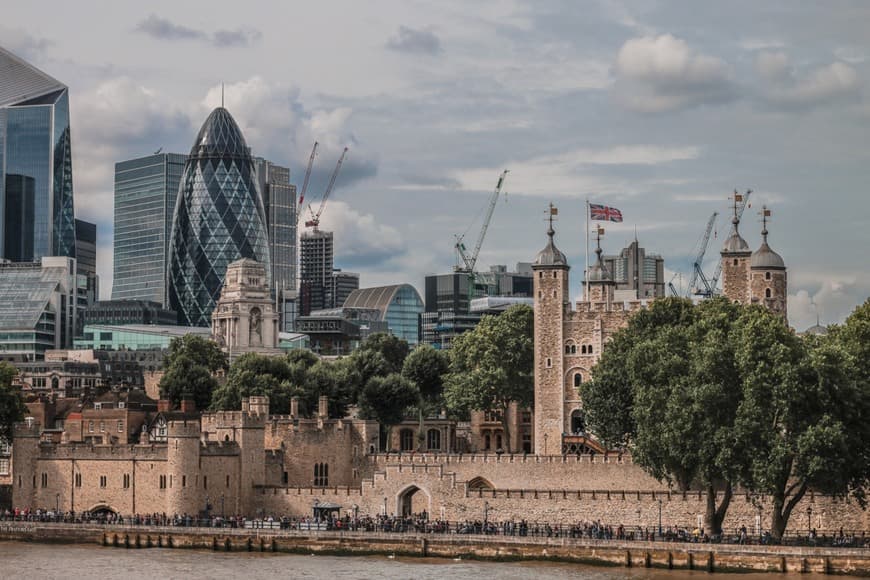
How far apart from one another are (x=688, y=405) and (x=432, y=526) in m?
14.6

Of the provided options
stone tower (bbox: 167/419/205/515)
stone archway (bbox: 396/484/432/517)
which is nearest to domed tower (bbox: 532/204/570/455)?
stone archway (bbox: 396/484/432/517)

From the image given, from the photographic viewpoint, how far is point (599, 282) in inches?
5084

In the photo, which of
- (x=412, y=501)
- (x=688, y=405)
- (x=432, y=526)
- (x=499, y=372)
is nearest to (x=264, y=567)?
(x=432, y=526)

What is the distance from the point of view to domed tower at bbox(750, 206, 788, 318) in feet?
376

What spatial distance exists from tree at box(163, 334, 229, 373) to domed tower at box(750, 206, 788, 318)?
53.7 meters

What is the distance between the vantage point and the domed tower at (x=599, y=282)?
419ft

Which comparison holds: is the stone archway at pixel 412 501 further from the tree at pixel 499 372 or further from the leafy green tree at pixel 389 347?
the leafy green tree at pixel 389 347

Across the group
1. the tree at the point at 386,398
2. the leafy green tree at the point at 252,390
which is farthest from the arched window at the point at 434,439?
the leafy green tree at the point at 252,390

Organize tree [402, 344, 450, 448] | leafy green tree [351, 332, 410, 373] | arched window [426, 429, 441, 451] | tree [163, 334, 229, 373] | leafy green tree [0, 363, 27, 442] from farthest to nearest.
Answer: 1. leafy green tree [351, 332, 410, 373]
2. tree [163, 334, 229, 373]
3. tree [402, 344, 450, 448]
4. arched window [426, 429, 441, 451]
5. leafy green tree [0, 363, 27, 442]

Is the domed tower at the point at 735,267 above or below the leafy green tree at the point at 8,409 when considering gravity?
above

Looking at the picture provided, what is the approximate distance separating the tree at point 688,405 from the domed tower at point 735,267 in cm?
1330

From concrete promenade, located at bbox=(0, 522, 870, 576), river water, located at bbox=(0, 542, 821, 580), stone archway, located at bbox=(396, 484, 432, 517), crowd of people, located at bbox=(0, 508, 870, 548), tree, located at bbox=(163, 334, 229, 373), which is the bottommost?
river water, located at bbox=(0, 542, 821, 580)

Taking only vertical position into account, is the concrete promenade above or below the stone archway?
below

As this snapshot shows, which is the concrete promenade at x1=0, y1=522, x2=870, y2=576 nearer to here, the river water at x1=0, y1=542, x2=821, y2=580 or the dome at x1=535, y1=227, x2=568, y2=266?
the river water at x1=0, y1=542, x2=821, y2=580
